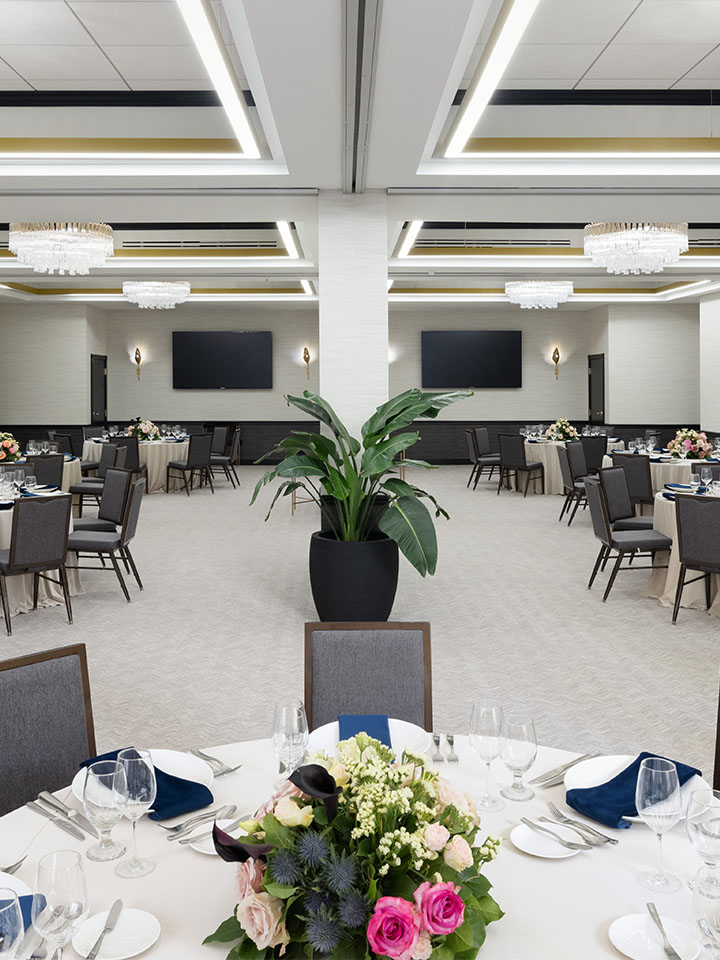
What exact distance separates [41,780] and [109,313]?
17239 millimetres

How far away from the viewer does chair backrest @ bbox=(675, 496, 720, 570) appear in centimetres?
563

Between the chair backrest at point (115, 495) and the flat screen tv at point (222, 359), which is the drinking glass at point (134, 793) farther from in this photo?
the flat screen tv at point (222, 359)

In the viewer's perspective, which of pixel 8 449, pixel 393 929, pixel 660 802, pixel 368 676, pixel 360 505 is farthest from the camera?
pixel 8 449

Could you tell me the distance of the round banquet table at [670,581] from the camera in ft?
20.7

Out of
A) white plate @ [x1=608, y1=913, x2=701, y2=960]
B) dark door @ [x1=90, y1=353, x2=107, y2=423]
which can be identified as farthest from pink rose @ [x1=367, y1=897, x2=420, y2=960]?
dark door @ [x1=90, y1=353, x2=107, y2=423]

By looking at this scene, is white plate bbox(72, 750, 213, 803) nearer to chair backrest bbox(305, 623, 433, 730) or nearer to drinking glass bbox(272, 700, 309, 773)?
drinking glass bbox(272, 700, 309, 773)

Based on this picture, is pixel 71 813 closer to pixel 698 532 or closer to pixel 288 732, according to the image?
pixel 288 732

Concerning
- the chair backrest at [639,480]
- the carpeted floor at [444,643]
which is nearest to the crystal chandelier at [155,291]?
the carpeted floor at [444,643]

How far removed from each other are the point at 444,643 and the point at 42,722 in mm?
3581

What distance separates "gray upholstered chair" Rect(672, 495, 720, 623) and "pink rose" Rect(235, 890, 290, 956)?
5.01 metres

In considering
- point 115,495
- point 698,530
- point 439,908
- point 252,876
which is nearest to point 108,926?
point 252,876

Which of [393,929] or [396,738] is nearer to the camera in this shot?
[393,929]

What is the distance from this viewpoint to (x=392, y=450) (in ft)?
18.1

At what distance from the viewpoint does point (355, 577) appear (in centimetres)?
562
